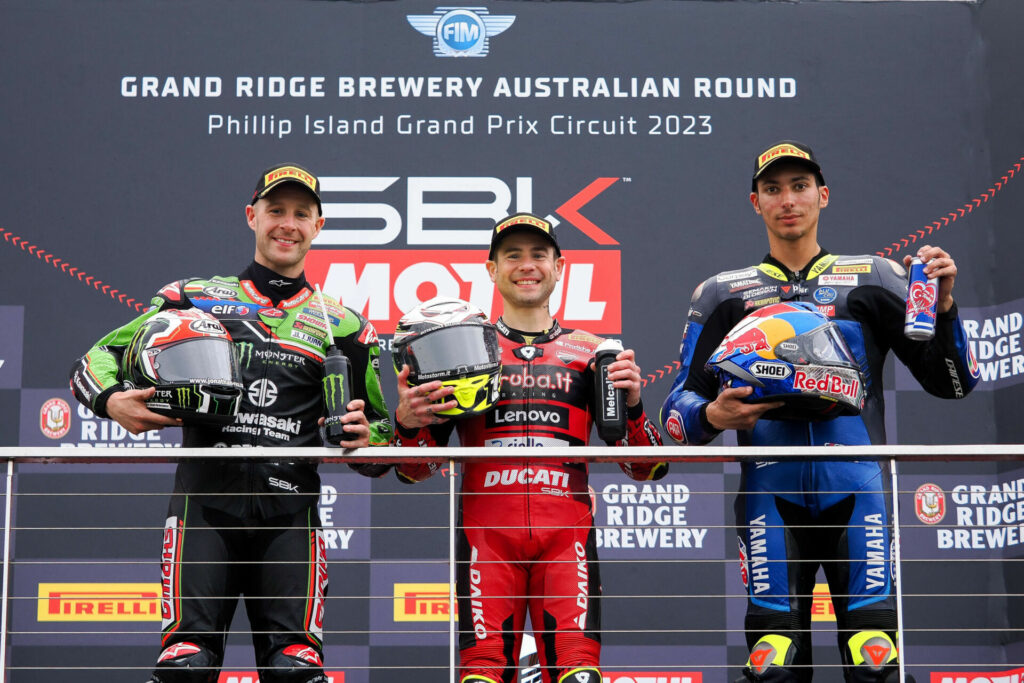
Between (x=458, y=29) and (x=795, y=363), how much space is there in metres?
2.43

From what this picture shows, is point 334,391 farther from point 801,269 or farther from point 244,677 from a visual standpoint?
point 244,677

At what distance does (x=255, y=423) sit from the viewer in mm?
3080

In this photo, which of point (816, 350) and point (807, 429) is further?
point (807, 429)

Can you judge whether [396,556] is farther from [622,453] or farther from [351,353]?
[622,453]

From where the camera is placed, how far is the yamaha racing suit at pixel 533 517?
2844 millimetres

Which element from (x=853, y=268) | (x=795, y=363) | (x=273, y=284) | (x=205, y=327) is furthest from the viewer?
(x=273, y=284)

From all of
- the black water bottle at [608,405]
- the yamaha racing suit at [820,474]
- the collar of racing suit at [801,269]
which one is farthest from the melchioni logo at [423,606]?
the collar of racing suit at [801,269]

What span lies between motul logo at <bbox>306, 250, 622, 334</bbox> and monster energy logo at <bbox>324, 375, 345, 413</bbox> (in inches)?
66.5

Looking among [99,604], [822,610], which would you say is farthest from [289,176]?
[822,610]

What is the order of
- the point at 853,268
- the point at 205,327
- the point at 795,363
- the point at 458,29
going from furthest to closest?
the point at 458,29, the point at 853,268, the point at 205,327, the point at 795,363

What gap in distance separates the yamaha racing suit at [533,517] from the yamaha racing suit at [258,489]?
0.28 m

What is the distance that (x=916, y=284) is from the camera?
285 centimetres

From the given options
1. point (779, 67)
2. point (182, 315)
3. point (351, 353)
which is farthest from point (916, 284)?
point (779, 67)

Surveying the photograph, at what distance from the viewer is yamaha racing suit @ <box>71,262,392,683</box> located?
2867mm
